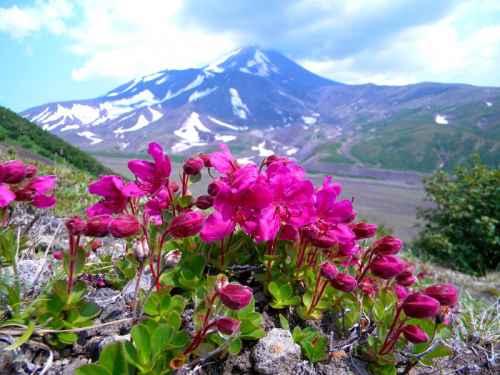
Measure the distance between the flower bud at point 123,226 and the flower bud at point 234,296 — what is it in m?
0.45

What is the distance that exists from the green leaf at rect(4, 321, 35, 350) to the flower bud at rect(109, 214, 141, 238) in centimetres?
43

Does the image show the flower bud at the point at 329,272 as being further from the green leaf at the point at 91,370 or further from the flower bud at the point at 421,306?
the green leaf at the point at 91,370

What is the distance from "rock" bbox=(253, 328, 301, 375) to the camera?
159 cm

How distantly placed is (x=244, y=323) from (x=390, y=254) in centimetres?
80

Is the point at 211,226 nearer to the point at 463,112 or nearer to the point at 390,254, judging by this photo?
the point at 390,254

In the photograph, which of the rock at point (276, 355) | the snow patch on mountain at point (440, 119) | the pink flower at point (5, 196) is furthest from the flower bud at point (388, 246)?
→ the snow patch on mountain at point (440, 119)

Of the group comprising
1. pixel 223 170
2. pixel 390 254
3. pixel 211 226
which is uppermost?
pixel 223 170

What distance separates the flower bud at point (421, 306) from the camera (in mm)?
1586

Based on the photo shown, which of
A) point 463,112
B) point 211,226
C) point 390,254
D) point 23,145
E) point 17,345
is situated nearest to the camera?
point 17,345

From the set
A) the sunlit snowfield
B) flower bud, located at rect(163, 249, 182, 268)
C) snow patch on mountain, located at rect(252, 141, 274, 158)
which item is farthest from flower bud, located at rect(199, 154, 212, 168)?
snow patch on mountain, located at rect(252, 141, 274, 158)

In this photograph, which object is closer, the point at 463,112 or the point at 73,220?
the point at 73,220

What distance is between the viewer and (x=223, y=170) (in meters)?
1.88

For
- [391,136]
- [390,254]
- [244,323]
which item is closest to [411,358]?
[390,254]

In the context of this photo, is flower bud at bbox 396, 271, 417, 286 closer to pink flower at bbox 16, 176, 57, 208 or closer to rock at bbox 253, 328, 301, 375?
rock at bbox 253, 328, 301, 375
